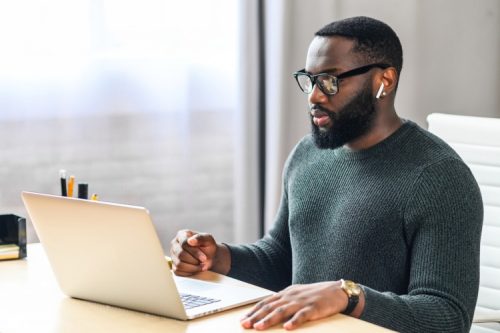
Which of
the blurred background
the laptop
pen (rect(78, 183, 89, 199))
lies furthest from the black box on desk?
the blurred background

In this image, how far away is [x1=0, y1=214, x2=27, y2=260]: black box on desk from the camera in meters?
2.08

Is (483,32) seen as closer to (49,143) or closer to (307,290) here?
(49,143)

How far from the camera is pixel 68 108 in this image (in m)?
2.74

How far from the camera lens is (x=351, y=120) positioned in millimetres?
1982

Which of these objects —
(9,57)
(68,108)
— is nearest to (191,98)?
(68,108)

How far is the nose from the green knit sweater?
0.49 ft

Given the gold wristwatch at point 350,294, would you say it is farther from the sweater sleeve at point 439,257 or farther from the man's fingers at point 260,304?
the man's fingers at point 260,304

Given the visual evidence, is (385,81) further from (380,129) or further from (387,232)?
(387,232)

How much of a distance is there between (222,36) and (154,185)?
525mm

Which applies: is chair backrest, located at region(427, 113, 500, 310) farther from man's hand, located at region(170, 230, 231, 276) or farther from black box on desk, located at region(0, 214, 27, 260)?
black box on desk, located at region(0, 214, 27, 260)

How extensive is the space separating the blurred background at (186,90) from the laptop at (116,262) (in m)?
0.96

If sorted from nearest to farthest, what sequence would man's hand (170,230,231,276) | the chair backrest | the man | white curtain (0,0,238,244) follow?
the man → man's hand (170,230,231,276) → the chair backrest → white curtain (0,0,238,244)

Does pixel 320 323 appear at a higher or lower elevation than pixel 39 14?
lower

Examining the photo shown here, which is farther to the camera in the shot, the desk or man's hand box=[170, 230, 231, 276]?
man's hand box=[170, 230, 231, 276]
